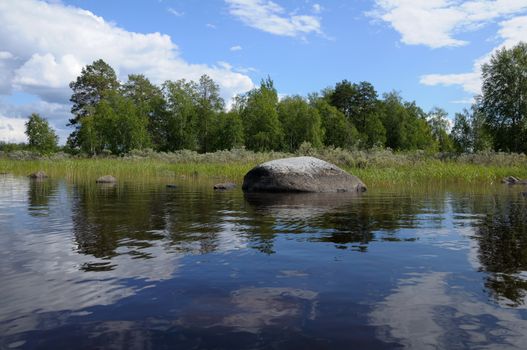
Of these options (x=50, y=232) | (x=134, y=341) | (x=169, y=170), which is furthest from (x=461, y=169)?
(x=134, y=341)

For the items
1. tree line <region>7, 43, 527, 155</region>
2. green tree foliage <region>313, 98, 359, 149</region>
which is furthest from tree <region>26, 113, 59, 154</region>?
green tree foliage <region>313, 98, 359, 149</region>

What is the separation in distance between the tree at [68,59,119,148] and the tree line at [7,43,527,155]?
0.55 ft

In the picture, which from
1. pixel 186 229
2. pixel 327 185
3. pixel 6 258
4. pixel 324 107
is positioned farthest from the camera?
pixel 324 107

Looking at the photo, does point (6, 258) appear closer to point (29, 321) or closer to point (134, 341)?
point (29, 321)

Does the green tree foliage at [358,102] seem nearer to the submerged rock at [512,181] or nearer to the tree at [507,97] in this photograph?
the tree at [507,97]

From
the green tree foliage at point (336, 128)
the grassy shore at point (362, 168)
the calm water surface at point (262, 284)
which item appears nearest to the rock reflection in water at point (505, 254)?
the calm water surface at point (262, 284)

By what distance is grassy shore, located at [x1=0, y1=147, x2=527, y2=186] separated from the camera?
82.1 ft

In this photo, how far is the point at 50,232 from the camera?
754 centimetres

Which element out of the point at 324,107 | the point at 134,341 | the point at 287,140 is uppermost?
the point at 324,107

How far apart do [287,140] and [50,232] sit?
64026mm

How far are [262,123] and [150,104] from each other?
2293 centimetres

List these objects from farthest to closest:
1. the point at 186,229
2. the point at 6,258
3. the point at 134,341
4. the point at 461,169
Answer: the point at 461,169, the point at 186,229, the point at 6,258, the point at 134,341

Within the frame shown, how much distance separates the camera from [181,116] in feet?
227

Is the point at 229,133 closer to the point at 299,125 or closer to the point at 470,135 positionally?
the point at 299,125
